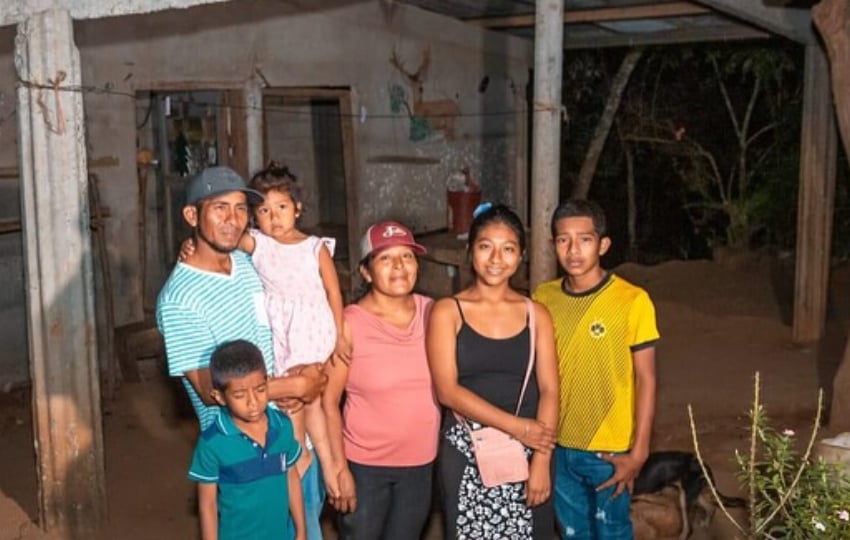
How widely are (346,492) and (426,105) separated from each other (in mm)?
6845

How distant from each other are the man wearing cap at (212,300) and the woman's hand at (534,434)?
66 cm

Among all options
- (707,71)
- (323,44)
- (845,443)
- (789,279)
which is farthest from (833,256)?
(845,443)

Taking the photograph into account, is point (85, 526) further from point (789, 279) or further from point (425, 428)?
point (789, 279)

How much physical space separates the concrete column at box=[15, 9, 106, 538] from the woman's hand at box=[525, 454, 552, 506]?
2230mm

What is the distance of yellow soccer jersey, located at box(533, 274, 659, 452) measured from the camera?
11.4 feet

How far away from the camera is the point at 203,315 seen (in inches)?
125

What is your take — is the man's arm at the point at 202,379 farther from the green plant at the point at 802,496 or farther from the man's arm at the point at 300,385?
the green plant at the point at 802,496

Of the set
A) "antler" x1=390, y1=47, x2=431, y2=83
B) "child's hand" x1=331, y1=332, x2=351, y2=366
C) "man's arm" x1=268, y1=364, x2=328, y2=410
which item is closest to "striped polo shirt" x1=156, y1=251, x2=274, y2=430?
"man's arm" x1=268, y1=364, x2=328, y2=410

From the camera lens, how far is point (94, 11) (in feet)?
14.5

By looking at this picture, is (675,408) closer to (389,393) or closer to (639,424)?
(639,424)

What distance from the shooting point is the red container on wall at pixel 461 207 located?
9766 millimetres

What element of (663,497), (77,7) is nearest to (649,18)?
(663,497)

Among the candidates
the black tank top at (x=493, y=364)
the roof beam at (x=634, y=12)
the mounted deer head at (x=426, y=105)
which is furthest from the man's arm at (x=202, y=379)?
the mounted deer head at (x=426, y=105)

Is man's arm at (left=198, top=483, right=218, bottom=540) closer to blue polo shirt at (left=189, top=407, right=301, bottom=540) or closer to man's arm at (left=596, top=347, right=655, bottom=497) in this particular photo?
blue polo shirt at (left=189, top=407, right=301, bottom=540)
